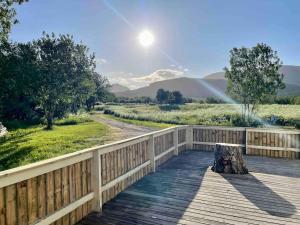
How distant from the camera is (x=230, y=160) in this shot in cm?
823

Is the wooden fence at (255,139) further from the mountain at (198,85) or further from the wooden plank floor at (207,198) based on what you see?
the mountain at (198,85)

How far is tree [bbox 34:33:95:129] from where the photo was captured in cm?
2766

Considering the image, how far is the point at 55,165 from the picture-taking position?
4.34 metres

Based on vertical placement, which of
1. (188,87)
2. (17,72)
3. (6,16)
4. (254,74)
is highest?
(188,87)

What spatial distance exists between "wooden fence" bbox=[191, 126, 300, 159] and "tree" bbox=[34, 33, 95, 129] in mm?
20340

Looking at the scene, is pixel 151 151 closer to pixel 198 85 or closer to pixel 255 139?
pixel 255 139

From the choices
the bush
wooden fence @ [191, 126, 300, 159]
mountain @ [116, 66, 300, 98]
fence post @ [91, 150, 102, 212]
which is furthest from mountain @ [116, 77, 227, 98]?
fence post @ [91, 150, 102, 212]

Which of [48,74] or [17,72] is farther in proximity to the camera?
[48,74]

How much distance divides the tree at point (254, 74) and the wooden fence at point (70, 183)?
1908 centimetres

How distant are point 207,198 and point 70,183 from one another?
10.2 feet

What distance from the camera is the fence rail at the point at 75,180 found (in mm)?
3697

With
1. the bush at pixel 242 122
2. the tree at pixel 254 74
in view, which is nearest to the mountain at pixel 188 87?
the bush at pixel 242 122

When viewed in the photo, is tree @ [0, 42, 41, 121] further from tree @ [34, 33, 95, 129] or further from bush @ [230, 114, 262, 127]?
bush @ [230, 114, 262, 127]

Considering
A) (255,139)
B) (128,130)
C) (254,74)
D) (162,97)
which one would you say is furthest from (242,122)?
(162,97)
